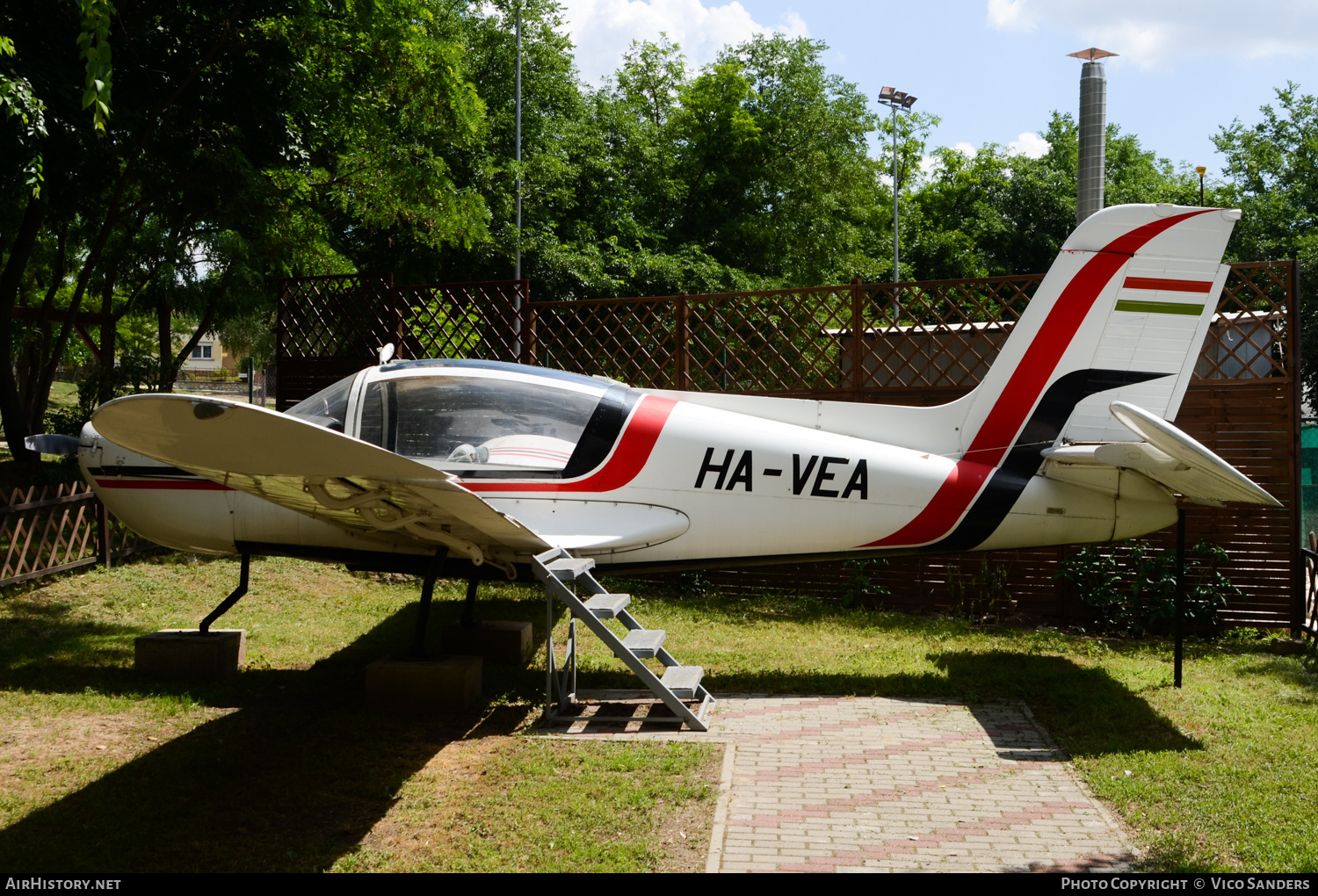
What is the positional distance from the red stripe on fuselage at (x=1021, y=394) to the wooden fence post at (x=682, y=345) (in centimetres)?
361

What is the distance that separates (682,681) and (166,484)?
382cm

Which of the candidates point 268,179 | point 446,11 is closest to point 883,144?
point 446,11

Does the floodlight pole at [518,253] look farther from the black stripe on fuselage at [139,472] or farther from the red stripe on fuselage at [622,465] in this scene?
the black stripe on fuselage at [139,472]

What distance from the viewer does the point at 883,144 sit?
147 ft

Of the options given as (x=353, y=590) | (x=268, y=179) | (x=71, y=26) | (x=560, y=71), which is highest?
(x=560, y=71)

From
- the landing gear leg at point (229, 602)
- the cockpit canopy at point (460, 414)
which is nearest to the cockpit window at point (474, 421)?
the cockpit canopy at point (460, 414)

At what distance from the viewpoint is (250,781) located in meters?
4.77

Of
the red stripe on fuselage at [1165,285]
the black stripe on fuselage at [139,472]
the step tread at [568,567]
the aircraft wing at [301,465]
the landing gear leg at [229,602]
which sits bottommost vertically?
the landing gear leg at [229,602]

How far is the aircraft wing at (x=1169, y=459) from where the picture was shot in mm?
Answer: 5070

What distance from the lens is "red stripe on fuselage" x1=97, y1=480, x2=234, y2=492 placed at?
21.1 feet

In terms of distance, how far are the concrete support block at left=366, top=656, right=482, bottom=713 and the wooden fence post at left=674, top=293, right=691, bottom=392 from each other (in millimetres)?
4359

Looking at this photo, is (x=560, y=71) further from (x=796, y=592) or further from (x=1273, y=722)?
(x=1273, y=722)

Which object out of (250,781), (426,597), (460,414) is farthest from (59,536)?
(250,781)

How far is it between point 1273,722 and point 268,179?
12.3 meters
